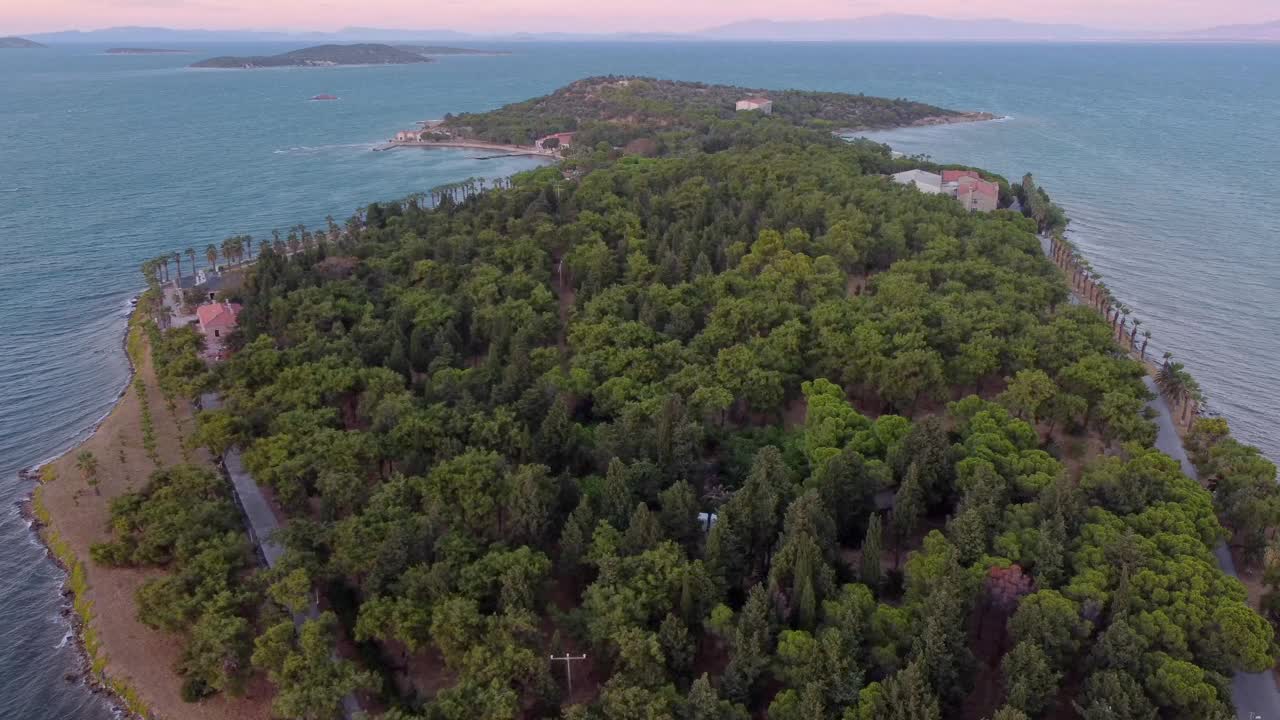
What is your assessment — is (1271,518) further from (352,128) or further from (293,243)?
(352,128)

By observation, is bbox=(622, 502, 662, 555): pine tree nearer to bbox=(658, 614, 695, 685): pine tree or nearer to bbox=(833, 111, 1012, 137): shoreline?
bbox=(658, 614, 695, 685): pine tree

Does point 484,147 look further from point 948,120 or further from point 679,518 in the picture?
point 679,518

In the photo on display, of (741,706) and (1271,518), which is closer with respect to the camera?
(741,706)

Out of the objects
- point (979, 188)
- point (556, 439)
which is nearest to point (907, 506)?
point (556, 439)

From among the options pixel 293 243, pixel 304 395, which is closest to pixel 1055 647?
pixel 304 395

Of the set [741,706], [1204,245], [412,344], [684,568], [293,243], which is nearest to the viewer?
[741,706]

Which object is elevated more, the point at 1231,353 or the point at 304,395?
the point at 304,395
